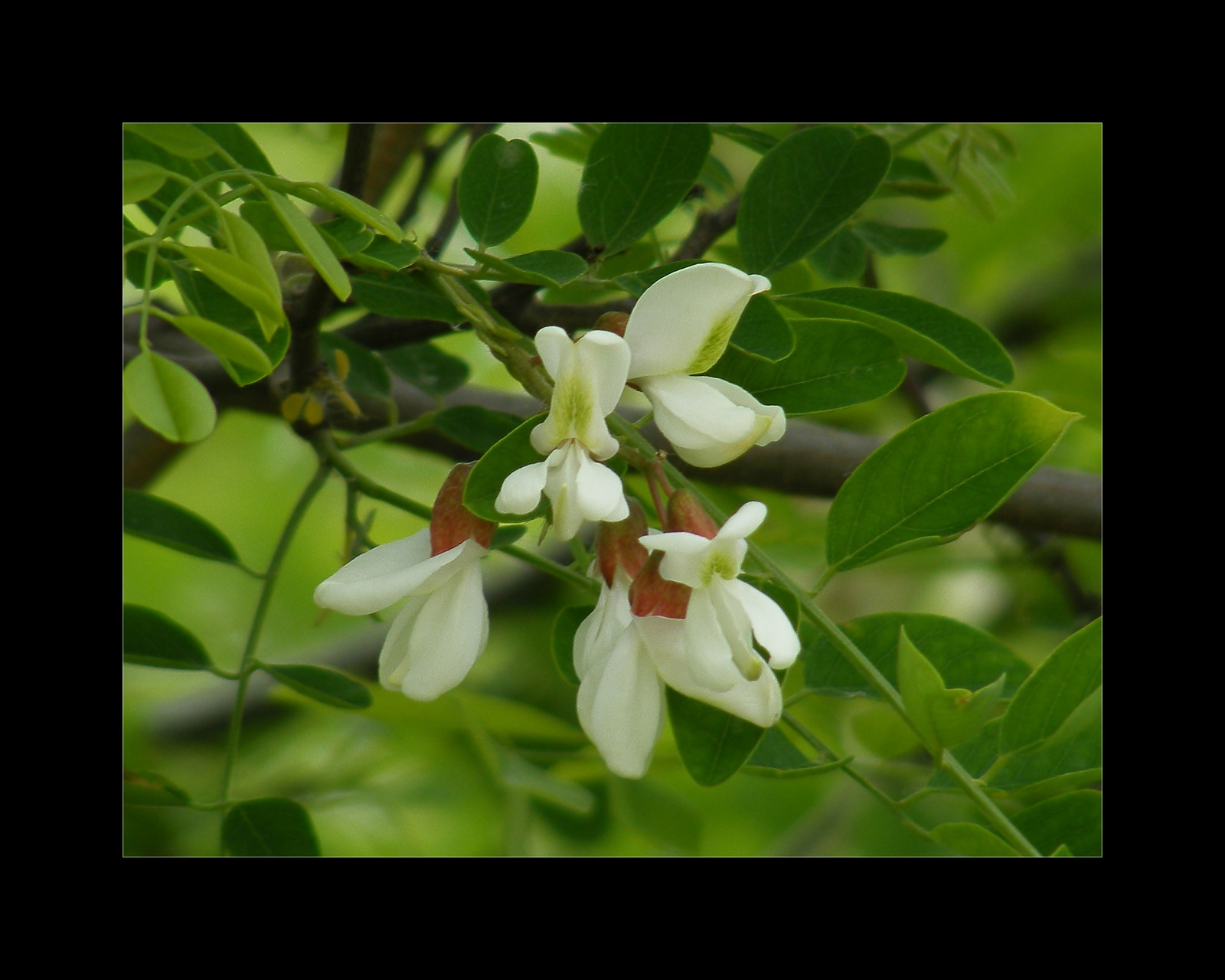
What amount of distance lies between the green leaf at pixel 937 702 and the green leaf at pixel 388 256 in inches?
10.5

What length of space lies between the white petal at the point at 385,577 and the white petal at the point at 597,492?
84 millimetres

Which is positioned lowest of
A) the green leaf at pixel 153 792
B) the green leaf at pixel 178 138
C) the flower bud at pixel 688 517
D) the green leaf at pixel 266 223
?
the green leaf at pixel 153 792

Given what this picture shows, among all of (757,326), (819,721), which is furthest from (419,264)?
(819,721)

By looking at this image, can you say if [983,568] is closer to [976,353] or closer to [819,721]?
[819,721]

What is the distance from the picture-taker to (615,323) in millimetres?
458

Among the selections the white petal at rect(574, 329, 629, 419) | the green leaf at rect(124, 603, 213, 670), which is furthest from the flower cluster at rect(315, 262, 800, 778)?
the green leaf at rect(124, 603, 213, 670)

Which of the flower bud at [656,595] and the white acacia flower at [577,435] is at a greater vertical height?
the white acacia flower at [577,435]

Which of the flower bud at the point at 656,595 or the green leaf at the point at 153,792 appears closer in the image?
the flower bud at the point at 656,595

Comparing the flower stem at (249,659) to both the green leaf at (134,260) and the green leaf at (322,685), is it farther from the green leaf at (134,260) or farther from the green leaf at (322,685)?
the green leaf at (134,260)

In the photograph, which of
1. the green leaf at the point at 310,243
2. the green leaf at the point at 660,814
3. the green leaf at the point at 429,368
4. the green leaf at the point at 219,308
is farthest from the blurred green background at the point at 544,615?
the green leaf at the point at 310,243

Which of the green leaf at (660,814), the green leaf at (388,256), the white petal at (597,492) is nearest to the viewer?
the white petal at (597,492)

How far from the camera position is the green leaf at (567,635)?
0.57 meters

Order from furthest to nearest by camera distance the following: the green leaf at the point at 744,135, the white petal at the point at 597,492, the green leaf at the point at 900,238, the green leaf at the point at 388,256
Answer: the green leaf at the point at 900,238, the green leaf at the point at 744,135, the green leaf at the point at 388,256, the white petal at the point at 597,492

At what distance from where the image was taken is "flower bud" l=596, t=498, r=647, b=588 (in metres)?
0.45
